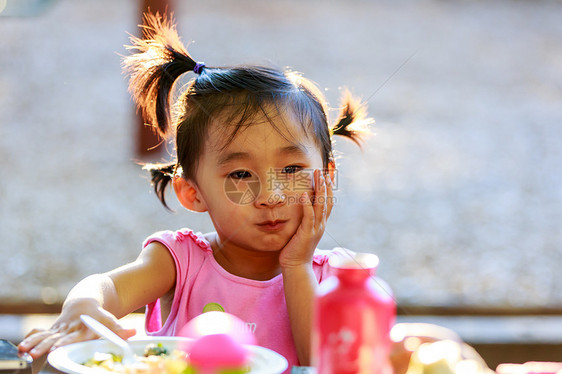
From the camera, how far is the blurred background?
13.9 feet

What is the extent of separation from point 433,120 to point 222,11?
3605 mm

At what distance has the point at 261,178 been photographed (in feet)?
4.72

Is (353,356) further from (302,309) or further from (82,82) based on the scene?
(82,82)

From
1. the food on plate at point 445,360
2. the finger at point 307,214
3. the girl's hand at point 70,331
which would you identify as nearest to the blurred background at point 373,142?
the finger at point 307,214

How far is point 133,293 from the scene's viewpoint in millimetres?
1461

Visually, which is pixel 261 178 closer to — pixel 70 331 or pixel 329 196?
pixel 329 196

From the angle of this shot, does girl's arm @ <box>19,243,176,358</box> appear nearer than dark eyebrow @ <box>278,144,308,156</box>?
Yes

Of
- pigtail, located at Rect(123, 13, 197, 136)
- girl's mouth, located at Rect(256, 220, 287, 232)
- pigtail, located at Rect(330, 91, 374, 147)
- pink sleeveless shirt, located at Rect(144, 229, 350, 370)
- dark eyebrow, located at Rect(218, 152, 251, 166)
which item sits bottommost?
pink sleeveless shirt, located at Rect(144, 229, 350, 370)

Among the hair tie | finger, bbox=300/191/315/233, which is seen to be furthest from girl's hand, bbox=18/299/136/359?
the hair tie

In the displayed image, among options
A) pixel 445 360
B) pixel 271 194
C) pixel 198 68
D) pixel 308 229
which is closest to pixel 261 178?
pixel 271 194

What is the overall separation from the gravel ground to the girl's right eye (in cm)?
82

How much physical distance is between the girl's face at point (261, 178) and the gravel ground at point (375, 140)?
0.77m

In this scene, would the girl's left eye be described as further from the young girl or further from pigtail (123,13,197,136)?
pigtail (123,13,197,136)

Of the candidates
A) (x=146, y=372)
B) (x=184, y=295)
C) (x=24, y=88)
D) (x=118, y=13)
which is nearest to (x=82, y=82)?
(x=24, y=88)
